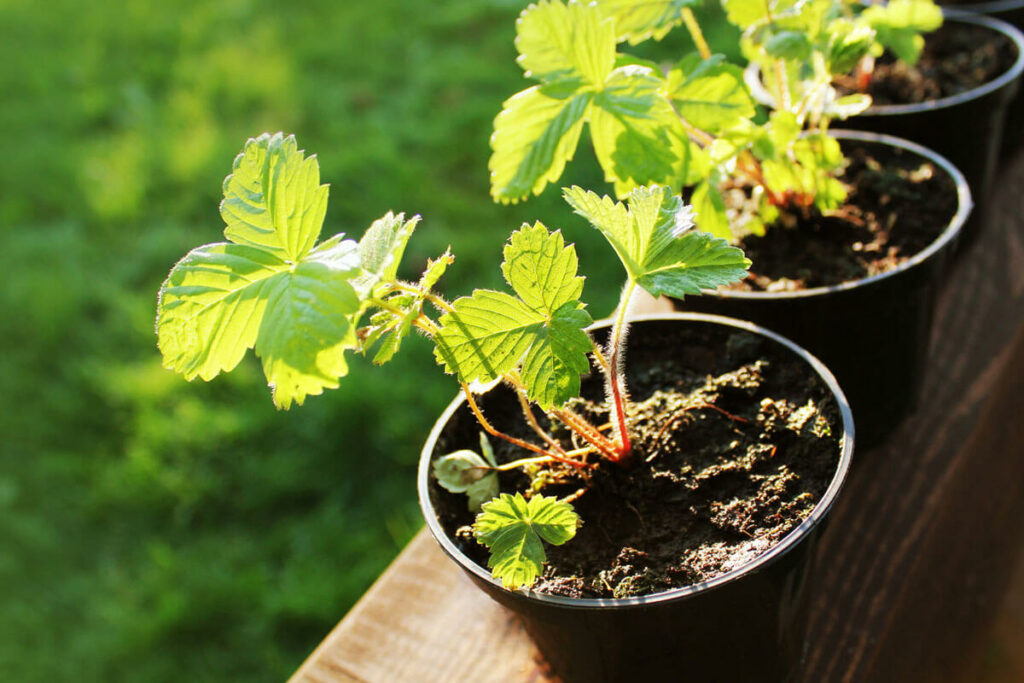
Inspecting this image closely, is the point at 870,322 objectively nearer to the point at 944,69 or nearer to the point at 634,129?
the point at 634,129

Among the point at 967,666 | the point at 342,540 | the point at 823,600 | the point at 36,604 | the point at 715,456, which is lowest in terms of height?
the point at 967,666

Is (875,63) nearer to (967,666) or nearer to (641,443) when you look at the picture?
(967,666)

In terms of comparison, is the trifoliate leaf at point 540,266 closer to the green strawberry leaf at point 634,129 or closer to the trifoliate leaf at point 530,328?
the trifoliate leaf at point 530,328

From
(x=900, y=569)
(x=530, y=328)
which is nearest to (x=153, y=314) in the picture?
(x=530, y=328)

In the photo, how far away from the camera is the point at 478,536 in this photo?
87 cm

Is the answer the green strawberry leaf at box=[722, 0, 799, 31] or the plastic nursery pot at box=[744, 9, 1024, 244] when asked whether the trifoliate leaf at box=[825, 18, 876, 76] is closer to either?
the green strawberry leaf at box=[722, 0, 799, 31]

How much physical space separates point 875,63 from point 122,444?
2.22 metres

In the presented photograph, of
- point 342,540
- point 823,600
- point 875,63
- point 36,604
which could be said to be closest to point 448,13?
point 875,63

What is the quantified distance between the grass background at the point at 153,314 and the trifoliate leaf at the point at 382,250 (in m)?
1.43

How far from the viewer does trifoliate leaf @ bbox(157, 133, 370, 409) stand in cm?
78

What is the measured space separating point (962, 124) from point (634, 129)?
94 centimetres

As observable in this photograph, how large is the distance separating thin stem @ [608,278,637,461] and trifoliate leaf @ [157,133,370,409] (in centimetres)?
29

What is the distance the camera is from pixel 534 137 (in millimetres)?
1108

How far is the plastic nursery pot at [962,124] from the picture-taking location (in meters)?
1.70
